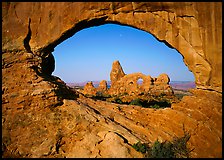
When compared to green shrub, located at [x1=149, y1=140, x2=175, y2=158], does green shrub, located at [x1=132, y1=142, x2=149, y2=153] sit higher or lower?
higher

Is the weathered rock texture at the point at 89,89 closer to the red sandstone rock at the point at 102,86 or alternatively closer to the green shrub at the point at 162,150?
the red sandstone rock at the point at 102,86

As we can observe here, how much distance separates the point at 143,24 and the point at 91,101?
614 centimetres

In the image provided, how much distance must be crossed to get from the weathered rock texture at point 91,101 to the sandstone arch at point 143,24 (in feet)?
0.18

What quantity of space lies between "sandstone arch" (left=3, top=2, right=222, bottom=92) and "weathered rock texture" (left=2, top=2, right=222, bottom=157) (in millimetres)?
56

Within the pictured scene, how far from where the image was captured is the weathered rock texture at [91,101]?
33.7 feet

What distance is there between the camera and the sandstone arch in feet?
40.9

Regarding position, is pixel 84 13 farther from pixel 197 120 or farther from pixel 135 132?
pixel 197 120

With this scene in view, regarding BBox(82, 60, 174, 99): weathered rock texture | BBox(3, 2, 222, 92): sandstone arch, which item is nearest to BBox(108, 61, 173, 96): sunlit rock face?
BBox(82, 60, 174, 99): weathered rock texture

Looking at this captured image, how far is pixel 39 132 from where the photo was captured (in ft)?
34.4

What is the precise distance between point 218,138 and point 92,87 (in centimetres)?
4788

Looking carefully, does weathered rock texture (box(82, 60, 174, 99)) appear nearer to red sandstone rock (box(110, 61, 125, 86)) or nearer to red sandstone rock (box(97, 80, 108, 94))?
red sandstone rock (box(110, 61, 125, 86))

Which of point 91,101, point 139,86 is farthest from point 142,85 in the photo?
point 91,101

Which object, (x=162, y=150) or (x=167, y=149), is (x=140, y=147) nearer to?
(x=162, y=150)

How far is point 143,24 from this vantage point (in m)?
13.6
